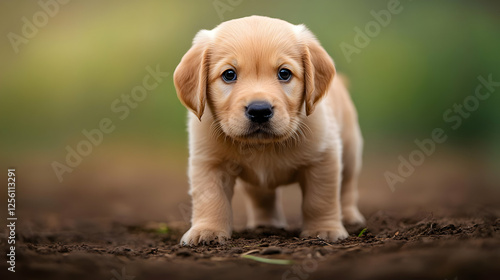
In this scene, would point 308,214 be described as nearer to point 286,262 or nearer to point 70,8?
point 286,262

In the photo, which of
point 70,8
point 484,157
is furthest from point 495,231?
point 70,8

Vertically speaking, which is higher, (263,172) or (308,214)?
(263,172)

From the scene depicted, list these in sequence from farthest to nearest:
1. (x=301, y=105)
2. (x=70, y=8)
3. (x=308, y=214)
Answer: (x=70, y=8) → (x=308, y=214) → (x=301, y=105)

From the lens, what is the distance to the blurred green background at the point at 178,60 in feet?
42.5

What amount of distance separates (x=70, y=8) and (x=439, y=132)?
9924 millimetres

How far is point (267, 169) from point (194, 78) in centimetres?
104

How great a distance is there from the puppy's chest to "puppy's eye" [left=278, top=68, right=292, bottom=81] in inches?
28.0

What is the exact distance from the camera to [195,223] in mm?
4734

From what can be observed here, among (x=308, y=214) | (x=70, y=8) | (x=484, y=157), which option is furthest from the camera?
(x=70, y=8)

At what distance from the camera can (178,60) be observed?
13.1m
